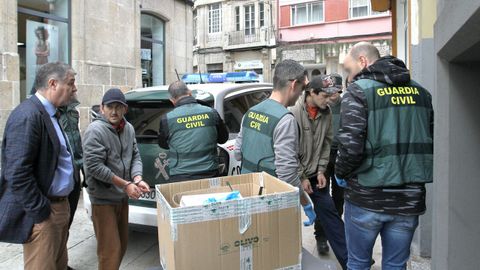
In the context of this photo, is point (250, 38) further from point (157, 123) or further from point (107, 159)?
point (107, 159)

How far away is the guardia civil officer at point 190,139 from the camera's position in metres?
3.69

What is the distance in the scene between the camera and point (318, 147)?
4.03 metres

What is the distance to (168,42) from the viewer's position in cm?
1266

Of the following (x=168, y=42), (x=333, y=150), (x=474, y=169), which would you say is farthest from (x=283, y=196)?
(x=168, y=42)

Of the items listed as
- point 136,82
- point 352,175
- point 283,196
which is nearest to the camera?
point 283,196

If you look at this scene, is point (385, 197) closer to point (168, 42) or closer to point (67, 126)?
point (67, 126)

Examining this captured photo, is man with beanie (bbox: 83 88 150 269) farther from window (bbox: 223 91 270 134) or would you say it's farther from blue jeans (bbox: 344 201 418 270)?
blue jeans (bbox: 344 201 418 270)

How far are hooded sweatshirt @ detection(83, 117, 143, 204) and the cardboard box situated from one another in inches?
57.7

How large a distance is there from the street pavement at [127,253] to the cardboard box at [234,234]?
6.68 ft

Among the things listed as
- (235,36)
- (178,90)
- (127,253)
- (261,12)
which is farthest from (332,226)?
(235,36)

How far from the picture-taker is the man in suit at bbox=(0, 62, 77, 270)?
2.59 meters

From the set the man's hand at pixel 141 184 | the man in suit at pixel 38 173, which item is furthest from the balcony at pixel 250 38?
the man in suit at pixel 38 173

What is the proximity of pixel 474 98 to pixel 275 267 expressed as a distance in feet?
4.92

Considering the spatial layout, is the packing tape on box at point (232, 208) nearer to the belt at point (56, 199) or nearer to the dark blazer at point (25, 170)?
the dark blazer at point (25, 170)
